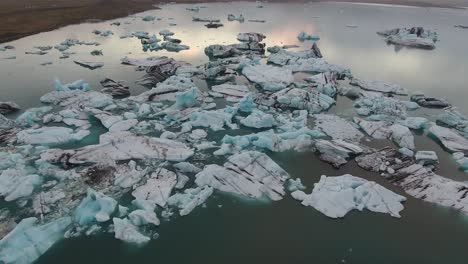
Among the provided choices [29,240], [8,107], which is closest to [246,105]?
[8,107]

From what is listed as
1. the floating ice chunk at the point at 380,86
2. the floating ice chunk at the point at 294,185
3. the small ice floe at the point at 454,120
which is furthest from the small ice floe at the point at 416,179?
the floating ice chunk at the point at 380,86

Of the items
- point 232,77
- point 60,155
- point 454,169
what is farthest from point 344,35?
point 60,155

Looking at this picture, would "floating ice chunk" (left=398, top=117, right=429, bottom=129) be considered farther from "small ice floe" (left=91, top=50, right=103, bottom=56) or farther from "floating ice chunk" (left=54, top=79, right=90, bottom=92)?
"small ice floe" (left=91, top=50, right=103, bottom=56)

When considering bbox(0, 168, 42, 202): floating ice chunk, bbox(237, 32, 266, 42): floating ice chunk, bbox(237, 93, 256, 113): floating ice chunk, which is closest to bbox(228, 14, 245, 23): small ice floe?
bbox(237, 32, 266, 42): floating ice chunk

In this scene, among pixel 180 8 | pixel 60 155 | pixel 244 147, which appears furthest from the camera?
pixel 180 8

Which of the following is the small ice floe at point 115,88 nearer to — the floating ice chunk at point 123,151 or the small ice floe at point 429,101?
the floating ice chunk at point 123,151

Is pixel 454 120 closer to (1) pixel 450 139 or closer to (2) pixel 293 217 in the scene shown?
(1) pixel 450 139

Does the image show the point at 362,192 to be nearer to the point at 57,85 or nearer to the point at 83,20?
the point at 57,85
